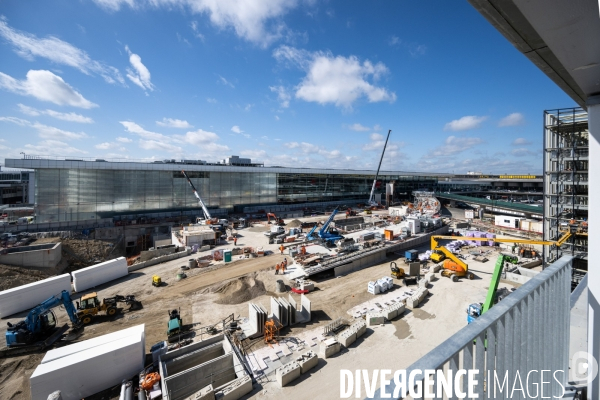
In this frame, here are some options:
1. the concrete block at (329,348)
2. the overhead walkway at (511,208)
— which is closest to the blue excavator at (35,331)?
the concrete block at (329,348)

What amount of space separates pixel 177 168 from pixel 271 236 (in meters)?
25.3

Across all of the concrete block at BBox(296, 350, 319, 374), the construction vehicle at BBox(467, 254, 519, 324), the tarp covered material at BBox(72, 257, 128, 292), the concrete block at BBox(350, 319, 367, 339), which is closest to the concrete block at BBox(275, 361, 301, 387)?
the concrete block at BBox(296, 350, 319, 374)

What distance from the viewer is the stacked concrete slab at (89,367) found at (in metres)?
8.62

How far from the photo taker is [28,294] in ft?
50.4

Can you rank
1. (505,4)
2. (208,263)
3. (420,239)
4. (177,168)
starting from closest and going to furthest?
(505,4) → (208,263) → (420,239) → (177,168)

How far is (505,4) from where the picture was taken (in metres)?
1.60

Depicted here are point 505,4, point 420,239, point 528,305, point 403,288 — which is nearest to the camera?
point 505,4

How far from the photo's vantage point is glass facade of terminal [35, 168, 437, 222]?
116 ft

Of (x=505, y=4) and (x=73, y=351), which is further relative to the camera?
Result: (x=73, y=351)

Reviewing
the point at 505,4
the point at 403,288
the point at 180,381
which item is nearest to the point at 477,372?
the point at 505,4

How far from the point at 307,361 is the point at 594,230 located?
10.0 meters

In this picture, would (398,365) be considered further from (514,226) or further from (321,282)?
(514,226)

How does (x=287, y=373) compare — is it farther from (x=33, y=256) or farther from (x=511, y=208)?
(x=511, y=208)

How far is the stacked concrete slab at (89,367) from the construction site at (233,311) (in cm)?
4
